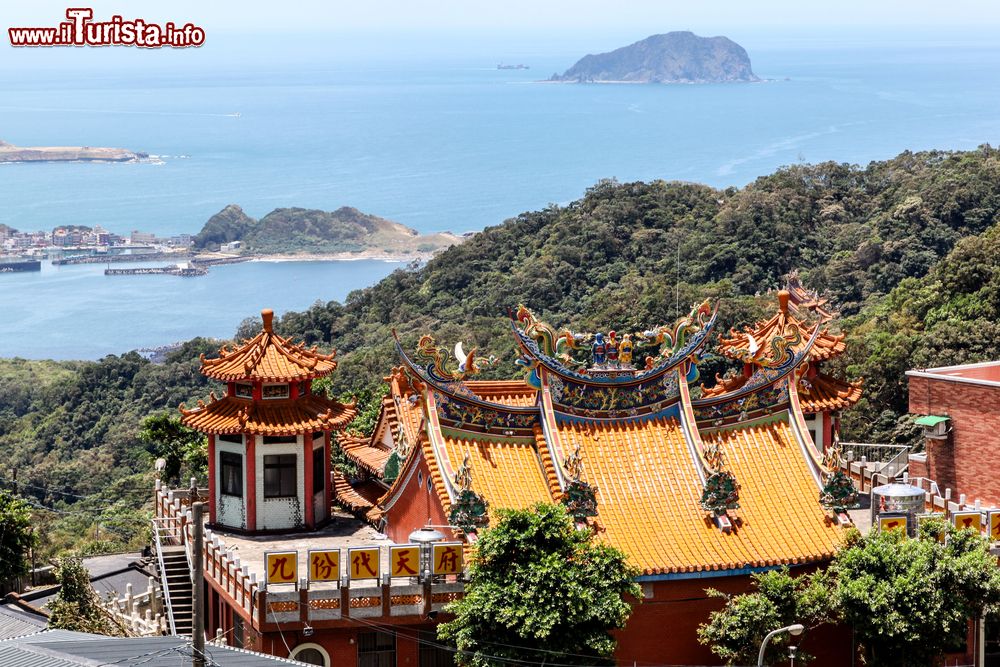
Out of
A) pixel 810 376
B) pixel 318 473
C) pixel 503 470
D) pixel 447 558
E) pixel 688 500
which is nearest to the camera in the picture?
pixel 447 558

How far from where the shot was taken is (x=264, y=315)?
3334cm

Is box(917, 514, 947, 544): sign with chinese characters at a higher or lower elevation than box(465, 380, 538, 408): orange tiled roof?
lower

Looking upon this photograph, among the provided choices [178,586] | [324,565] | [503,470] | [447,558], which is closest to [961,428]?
[503,470]

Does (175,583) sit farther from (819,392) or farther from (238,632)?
(819,392)

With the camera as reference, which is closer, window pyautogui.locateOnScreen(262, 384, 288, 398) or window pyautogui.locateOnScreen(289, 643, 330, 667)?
window pyautogui.locateOnScreen(289, 643, 330, 667)

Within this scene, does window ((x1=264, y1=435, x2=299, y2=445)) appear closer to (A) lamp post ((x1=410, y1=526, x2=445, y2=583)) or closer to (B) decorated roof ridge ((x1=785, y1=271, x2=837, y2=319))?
(A) lamp post ((x1=410, y1=526, x2=445, y2=583))

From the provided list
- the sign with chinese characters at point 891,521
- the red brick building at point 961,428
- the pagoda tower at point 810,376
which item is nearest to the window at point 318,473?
the pagoda tower at point 810,376

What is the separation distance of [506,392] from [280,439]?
15.4ft

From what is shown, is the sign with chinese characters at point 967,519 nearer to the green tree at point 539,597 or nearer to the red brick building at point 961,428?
the red brick building at point 961,428

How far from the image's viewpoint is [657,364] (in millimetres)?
31875

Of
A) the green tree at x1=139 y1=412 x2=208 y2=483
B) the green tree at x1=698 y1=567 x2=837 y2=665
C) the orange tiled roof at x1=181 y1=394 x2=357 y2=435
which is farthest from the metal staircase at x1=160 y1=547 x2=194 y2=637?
the green tree at x1=139 y1=412 x2=208 y2=483

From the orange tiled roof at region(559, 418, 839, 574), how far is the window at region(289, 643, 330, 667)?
5.37 m

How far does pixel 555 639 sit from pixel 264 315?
10.1 m

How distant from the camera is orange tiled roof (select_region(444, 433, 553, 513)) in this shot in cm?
3011
